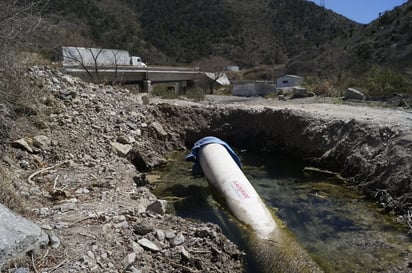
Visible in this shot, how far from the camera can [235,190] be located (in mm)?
7301

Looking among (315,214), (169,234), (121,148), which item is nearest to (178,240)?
(169,234)

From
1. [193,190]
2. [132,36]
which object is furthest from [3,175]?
[132,36]

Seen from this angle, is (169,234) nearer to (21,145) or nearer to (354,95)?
(21,145)

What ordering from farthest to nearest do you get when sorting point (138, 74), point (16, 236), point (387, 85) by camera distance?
point (138, 74), point (387, 85), point (16, 236)

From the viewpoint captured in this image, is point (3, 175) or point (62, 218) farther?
point (3, 175)

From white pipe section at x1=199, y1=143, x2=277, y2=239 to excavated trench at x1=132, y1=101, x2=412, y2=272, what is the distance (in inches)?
51.0

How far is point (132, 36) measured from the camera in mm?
61312

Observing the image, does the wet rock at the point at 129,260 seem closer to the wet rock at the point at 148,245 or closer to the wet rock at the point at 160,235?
the wet rock at the point at 148,245

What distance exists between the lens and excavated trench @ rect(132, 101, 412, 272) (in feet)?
26.1

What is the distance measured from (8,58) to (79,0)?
190 ft

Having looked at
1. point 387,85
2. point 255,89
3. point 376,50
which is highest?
point 376,50

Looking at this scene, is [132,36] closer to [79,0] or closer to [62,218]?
[79,0]

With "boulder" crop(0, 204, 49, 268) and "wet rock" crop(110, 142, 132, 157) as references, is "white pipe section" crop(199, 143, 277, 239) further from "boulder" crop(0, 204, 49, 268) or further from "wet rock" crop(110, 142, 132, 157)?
"boulder" crop(0, 204, 49, 268)

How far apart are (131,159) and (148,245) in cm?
647
